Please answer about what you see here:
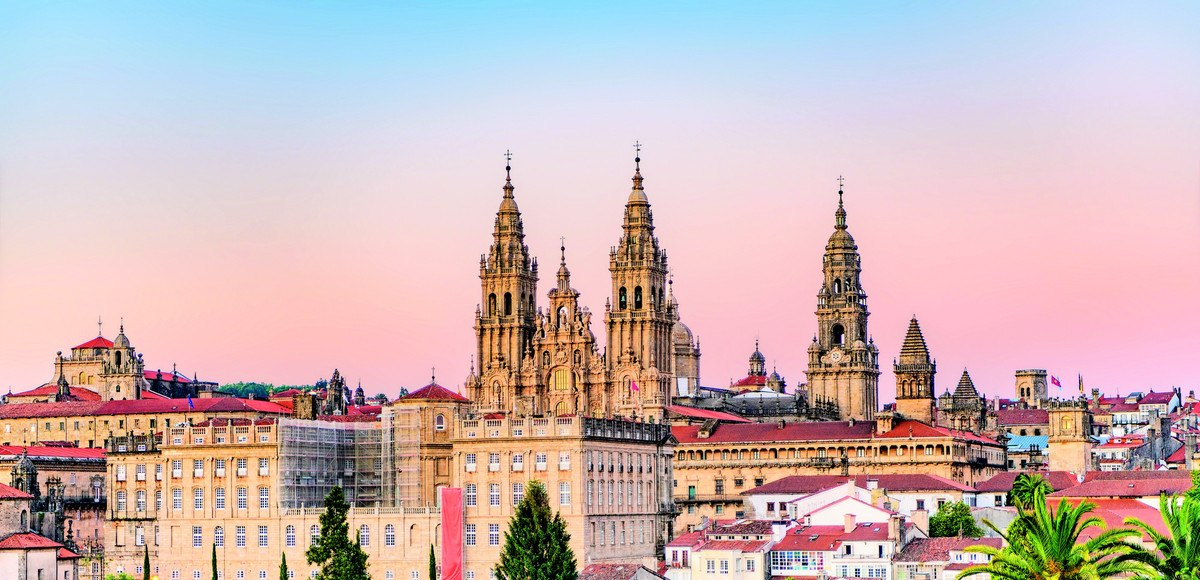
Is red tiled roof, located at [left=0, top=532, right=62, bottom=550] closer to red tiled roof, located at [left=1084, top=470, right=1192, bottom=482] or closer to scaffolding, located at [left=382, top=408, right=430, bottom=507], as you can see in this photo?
scaffolding, located at [left=382, top=408, right=430, bottom=507]

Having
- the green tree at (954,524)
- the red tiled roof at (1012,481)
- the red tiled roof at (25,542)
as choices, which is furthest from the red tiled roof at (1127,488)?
the red tiled roof at (25,542)

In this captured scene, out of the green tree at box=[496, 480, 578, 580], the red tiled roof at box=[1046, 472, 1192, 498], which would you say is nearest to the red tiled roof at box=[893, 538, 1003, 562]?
the red tiled roof at box=[1046, 472, 1192, 498]

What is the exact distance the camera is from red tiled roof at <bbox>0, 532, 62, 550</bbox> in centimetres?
10688

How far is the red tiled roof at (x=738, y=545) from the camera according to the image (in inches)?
4230

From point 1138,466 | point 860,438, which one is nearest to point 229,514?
point 860,438

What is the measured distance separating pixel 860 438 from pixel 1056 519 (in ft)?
258

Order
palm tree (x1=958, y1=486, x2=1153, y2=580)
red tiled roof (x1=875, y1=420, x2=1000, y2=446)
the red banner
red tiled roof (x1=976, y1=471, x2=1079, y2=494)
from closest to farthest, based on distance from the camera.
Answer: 1. palm tree (x1=958, y1=486, x2=1153, y2=580)
2. the red banner
3. red tiled roof (x1=976, y1=471, x2=1079, y2=494)
4. red tiled roof (x1=875, y1=420, x2=1000, y2=446)

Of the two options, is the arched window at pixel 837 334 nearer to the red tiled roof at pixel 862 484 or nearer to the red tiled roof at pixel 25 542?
the red tiled roof at pixel 862 484

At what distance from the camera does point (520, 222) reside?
16925 cm

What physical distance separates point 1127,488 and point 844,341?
50913 mm

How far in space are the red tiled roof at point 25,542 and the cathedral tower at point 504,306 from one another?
56.9m

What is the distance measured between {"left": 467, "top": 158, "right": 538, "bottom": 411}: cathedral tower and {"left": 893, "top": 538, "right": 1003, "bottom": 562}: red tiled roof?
6167cm

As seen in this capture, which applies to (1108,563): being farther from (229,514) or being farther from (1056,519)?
(229,514)

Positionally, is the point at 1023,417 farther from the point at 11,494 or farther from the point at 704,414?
the point at 11,494
